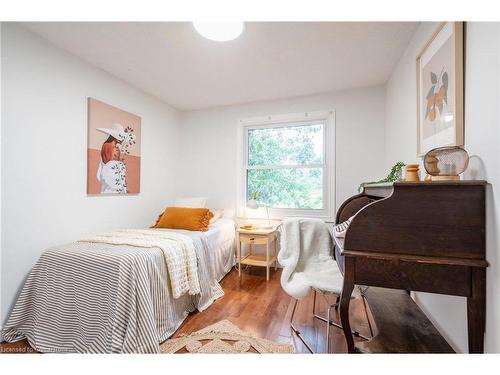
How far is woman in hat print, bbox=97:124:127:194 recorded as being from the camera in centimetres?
232

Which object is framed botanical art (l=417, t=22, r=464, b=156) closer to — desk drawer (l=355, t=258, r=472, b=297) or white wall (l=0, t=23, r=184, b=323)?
desk drawer (l=355, t=258, r=472, b=297)

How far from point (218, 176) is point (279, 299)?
1.96 m

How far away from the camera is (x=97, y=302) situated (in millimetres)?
1478

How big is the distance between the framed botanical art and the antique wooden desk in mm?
418

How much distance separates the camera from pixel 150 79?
253 cm

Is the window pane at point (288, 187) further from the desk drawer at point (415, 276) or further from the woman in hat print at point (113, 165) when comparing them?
the desk drawer at point (415, 276)

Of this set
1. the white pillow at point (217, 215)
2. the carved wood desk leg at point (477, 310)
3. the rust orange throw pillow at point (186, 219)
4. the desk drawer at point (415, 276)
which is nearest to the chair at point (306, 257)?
the desk drawer at point (415, 276)

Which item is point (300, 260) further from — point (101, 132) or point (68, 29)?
point (68, 29)

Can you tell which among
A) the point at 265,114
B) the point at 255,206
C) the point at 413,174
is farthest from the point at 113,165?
the point at 413,174

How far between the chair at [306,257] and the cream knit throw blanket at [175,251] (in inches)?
32.6

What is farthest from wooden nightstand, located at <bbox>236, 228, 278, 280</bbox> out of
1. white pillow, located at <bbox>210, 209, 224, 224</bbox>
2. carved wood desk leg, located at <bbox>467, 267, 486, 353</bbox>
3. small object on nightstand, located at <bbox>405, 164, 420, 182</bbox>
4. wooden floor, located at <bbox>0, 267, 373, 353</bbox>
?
carved wood desk leg, located at <bbox>467, 267, 486, 353</bbox>
